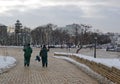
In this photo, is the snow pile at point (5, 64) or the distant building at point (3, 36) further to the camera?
the distant building at point (3, 36)

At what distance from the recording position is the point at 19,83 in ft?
47.5

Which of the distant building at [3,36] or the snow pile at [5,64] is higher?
the distant building at [3,36]

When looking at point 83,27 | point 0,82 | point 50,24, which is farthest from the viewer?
point 50,24

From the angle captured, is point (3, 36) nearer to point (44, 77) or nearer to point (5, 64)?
point (5, 64)

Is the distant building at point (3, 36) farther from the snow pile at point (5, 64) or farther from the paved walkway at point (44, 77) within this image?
the paved walkway at point (44, 77)

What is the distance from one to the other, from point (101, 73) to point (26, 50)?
8929mm

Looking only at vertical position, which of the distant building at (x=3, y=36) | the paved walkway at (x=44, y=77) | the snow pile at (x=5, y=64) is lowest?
the paved walkway at (x=44, y=77)

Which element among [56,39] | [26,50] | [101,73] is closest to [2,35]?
[56,39]

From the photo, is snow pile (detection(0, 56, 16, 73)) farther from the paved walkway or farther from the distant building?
the distant building

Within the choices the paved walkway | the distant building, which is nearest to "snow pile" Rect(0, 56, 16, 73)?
the paved walkway

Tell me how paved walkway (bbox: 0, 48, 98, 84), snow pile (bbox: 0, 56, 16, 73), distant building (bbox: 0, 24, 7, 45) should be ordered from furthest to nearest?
distant building (bbox: 0, 24, 7, 45) < snow pile (bbox: 0, 56, 16, 73) < paved walkway (bbox: 0, 48, 98, 84)

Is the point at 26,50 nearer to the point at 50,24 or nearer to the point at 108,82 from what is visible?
the point at 108,82

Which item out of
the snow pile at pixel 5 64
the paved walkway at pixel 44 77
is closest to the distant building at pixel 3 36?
the snow pile at pixel 5 64

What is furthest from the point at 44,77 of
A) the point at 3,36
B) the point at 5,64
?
the point at 3,36
